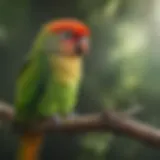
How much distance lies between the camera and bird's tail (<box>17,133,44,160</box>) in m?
1.33

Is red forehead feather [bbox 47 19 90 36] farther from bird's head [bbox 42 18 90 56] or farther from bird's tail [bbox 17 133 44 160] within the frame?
bird's tail [bbox 17 133 44 160]

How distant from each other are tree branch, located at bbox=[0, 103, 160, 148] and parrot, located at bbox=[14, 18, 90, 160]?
0.02 m

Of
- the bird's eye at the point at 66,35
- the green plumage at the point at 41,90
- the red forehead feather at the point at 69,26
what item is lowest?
the green plumage at the point at 41,90

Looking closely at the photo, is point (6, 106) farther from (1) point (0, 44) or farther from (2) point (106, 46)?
(2) point (106, 46)

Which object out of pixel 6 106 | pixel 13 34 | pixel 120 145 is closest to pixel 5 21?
pixel 13 34

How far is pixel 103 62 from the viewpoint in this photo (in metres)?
1.37

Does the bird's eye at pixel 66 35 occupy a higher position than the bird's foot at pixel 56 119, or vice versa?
the bird's eye at pixel 66 35

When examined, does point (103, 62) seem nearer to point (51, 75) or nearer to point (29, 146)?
point (51, 75)

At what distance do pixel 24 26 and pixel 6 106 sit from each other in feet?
0.73

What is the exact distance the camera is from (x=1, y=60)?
53.3 inches

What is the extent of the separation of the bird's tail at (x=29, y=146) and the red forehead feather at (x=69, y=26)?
0.95ft

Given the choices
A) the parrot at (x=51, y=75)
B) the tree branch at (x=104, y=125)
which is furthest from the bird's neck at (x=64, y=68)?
the tree branch at (x=104, y=125)

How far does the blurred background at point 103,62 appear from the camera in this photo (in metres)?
1.35

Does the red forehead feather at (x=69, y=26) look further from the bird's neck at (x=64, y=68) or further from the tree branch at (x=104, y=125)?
the tree branch at (x=104, y=125)
